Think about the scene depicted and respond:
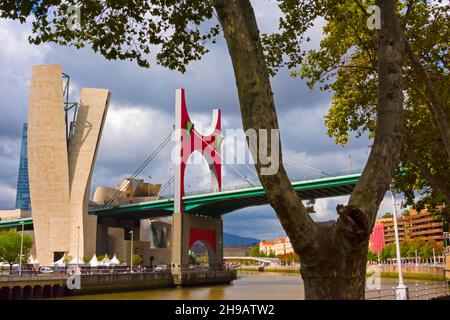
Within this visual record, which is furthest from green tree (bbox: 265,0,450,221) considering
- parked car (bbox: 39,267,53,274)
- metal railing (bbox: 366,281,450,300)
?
parked car (bbox: 39,267,53,274)

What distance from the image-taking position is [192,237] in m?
62.4

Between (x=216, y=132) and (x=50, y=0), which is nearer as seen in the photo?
(x=50, y=0)

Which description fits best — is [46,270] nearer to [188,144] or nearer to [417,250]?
[188,144]

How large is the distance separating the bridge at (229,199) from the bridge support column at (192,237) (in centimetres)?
157

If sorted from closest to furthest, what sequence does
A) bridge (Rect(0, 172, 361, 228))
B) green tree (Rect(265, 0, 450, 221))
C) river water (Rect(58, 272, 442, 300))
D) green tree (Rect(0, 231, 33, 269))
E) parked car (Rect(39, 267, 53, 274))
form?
green tree (Rect(265, 0, 450, 221))
river water (Rect(58, 272, 442, 300))
parked car (Rect(39, 267, 53, 274))
green tree (Rect(0, 231, 33, 269))
bridge (Rect(0, 172, 361, 228))

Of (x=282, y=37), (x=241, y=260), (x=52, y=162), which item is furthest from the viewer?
(x=241, y=260)

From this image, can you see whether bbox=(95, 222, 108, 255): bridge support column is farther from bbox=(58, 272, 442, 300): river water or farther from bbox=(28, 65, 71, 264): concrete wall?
bbox=(58, 272, 442, 300): river water

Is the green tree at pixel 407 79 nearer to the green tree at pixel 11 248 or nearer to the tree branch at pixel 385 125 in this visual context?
the tree branch at pixel 385 125

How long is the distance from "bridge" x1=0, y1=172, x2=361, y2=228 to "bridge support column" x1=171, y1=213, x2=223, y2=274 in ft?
5.15

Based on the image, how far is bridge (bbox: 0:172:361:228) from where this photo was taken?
56469 mm

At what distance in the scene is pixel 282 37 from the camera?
9.49 m

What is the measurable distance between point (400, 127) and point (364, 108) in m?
11.2
